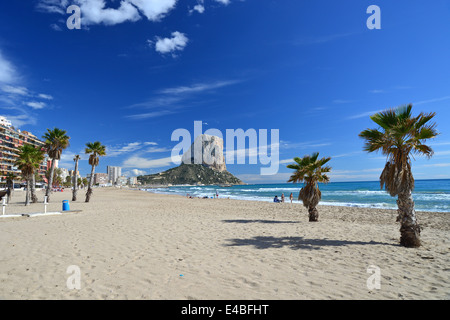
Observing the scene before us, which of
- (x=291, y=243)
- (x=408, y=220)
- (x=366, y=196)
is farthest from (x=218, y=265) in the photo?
(x=366, y=196)

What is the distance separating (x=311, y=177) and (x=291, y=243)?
248 inches

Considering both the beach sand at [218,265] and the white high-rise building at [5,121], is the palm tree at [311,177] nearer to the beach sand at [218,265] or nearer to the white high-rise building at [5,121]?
the beach sand at [218,265]

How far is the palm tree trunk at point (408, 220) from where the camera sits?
794 centimetres

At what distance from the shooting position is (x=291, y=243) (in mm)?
8484

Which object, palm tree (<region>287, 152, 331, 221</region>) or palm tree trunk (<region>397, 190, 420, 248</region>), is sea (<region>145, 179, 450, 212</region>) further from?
palm tree trunk (<region>397, 190, 420, 248</region>)

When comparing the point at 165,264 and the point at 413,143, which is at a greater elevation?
the point at 413,143

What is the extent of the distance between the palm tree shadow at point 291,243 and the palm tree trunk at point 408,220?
1.99 ft

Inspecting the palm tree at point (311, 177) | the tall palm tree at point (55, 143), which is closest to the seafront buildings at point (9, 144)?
the tall palm tree at point (55, 143)

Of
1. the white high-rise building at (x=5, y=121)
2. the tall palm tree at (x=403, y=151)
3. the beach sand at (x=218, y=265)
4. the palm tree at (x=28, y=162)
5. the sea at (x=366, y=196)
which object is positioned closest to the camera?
the beach sand at (x=218, y=265)

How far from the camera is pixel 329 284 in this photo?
4938mm

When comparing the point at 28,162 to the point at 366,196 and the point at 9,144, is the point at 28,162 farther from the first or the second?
the point at 9,144
